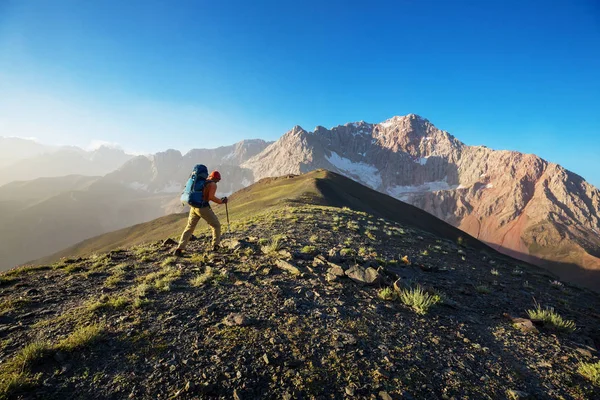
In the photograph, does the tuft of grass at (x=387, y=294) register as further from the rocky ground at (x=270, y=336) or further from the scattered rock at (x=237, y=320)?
the scattered rock at (x=237, y=320)

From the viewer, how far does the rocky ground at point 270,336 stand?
15.5ft

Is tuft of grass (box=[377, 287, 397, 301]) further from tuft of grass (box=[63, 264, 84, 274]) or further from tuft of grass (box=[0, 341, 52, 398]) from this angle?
tuft of grass (box=[63, 264, 84, 274])

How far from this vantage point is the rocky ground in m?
4.71

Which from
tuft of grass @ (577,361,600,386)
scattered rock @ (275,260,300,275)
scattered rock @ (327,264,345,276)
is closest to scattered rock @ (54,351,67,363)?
scattered rock @ (275,260,300,275)

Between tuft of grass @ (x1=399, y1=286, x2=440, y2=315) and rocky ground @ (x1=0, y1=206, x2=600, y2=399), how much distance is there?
8 centimetres

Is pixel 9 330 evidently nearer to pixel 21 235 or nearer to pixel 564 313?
pixel 564 313

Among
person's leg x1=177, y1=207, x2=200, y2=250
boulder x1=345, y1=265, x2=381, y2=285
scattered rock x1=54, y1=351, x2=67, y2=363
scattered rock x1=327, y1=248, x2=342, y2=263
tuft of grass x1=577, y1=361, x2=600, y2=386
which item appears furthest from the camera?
person's leg x1=177, y1=207, x2=200, y2=250

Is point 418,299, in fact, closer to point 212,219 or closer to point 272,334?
point 272,334

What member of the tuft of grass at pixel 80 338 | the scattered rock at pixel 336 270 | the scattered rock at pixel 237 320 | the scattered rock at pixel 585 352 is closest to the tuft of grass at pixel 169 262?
the tuft of grass at pixel 80 338

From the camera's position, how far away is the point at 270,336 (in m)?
5.95

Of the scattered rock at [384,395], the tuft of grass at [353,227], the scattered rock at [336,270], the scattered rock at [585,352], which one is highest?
the scattered rock at [336,270]

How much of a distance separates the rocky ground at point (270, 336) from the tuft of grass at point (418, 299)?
0.08 meters

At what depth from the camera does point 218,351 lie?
534 centimetres

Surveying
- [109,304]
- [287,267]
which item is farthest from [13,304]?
[287,267]
